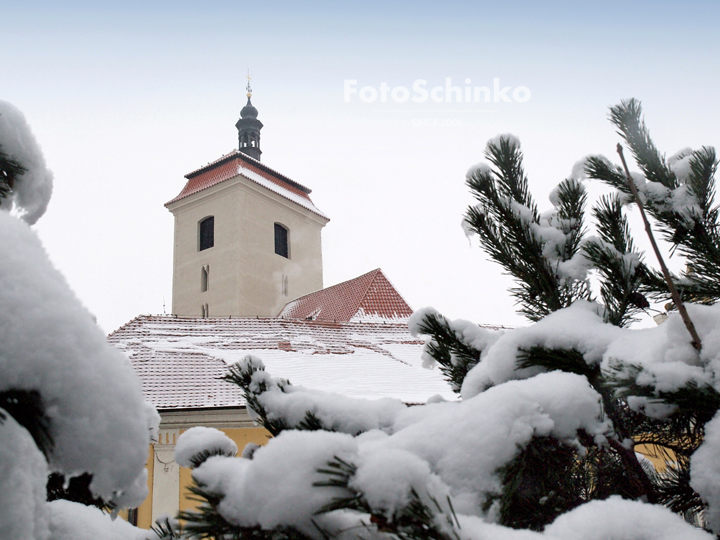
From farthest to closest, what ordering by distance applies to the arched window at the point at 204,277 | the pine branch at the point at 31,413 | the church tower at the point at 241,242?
the arched window at the point at 204,277 → the church tower at the point at 241,242 → the pine branch at the point at 31,413

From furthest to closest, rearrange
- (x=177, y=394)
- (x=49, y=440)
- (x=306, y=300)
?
(x=306, y=300) < (x=177, y=394) < (x=49, y=440)

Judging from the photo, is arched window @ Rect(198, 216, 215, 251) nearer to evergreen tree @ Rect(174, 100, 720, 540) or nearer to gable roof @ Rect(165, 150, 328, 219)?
gable roof @ Rect(165, 150, 328, 219)

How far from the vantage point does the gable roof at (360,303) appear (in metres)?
17.8

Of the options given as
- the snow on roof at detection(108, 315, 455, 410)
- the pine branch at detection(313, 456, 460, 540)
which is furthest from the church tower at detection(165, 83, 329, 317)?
the pine branch at detection(313, 456, 460, 540)

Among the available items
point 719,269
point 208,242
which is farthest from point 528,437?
point 208,242

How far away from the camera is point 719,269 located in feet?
6.04

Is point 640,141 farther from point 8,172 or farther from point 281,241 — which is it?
point 281,241

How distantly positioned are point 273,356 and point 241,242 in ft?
44.8

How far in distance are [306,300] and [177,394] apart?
1279 centimetres

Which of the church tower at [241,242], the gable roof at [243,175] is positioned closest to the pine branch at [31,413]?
the church tower at [241,242]

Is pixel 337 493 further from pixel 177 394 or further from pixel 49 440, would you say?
pixel 177 394

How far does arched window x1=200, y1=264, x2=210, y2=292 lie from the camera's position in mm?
24778

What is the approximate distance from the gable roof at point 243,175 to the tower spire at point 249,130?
10.6 ft

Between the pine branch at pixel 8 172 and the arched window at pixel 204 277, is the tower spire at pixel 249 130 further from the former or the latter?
the pine branch at pixel 8 172
